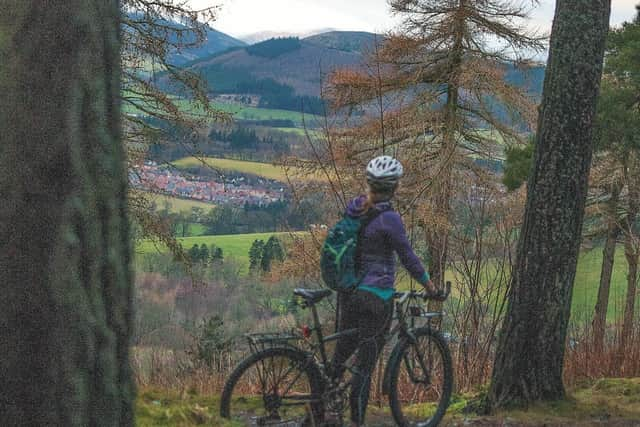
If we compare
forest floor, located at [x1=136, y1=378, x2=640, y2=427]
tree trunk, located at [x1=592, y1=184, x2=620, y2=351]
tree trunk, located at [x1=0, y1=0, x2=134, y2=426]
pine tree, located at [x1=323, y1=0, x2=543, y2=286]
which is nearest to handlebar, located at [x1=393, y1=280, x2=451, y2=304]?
forest floor, located at [x1=136, y1=378, x2=640, y2=427]

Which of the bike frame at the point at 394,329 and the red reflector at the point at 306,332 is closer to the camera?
the red reflector at the point at 306,332

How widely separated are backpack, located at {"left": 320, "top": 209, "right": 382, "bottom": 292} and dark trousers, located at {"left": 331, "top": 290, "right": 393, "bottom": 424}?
12 centimetres

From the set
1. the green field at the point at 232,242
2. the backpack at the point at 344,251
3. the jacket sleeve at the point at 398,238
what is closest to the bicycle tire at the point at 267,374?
the backpack at the point at 344,251

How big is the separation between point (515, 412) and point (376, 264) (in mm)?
1981

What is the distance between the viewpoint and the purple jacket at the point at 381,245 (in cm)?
419

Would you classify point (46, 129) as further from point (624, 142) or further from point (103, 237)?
point (624, 142)

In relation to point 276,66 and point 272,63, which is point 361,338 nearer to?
point 276,66

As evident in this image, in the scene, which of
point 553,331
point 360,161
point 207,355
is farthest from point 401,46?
point 553,331

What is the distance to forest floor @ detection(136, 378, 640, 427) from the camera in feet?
15.9

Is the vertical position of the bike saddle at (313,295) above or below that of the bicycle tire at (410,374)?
above

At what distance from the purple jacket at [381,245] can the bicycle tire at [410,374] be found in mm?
758

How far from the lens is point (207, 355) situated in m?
7.83

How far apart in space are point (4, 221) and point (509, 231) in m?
5.34

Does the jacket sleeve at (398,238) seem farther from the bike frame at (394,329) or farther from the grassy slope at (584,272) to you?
the grassy slope at (584,272)
